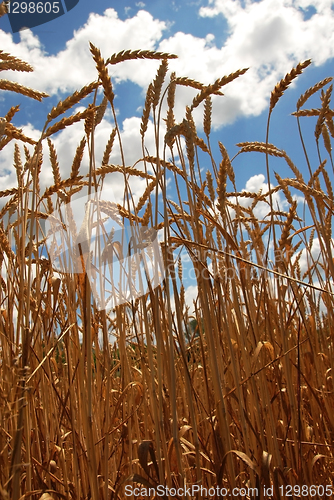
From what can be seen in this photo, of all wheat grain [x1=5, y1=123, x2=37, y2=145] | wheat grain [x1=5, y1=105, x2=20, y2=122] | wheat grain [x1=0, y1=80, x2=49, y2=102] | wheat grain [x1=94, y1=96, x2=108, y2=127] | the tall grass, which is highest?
wheat grain [x1=5, y1=105, x2=20, y2=122]

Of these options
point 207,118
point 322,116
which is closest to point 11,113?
point 207,118

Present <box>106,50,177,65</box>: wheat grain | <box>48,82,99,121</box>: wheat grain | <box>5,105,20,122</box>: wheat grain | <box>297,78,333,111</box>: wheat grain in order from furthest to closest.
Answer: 1. <box>297,78,333,111</box>: wheat grain
2. <box>5,105,20,122</box>: wheat grain
3. <box>106,50,177,65</box>: wheat grain
4. <box>48,82,99,121</box>: wheat grain

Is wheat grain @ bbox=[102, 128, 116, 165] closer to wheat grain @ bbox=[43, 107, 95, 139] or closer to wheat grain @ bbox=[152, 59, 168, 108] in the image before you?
wheat grain @ bbox=[152, 59, 168, 108]

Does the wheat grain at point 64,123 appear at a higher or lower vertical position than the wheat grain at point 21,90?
lower

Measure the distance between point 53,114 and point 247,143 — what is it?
34.2 inches

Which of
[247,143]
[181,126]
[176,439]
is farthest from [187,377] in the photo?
[247,143]

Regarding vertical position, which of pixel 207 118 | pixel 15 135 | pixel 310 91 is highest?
pixel 310 91

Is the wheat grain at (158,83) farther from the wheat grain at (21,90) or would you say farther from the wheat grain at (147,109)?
the wheat grain at (21,90)

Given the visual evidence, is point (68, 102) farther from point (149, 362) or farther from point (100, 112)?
point (149, 362)

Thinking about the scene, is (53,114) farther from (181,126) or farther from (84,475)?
(84,475)

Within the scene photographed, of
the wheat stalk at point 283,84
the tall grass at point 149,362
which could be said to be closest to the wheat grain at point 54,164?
the tall grass at point 149,362

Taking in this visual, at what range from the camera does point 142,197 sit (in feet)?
3.88

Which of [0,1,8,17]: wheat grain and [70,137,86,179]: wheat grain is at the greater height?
[0,1,8,17]: wheat grain

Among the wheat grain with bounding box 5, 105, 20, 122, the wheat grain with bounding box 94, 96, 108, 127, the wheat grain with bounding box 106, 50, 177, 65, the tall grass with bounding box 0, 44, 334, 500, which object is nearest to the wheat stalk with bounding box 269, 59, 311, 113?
the tall grass with bounding box 0, 44, 334, 500
